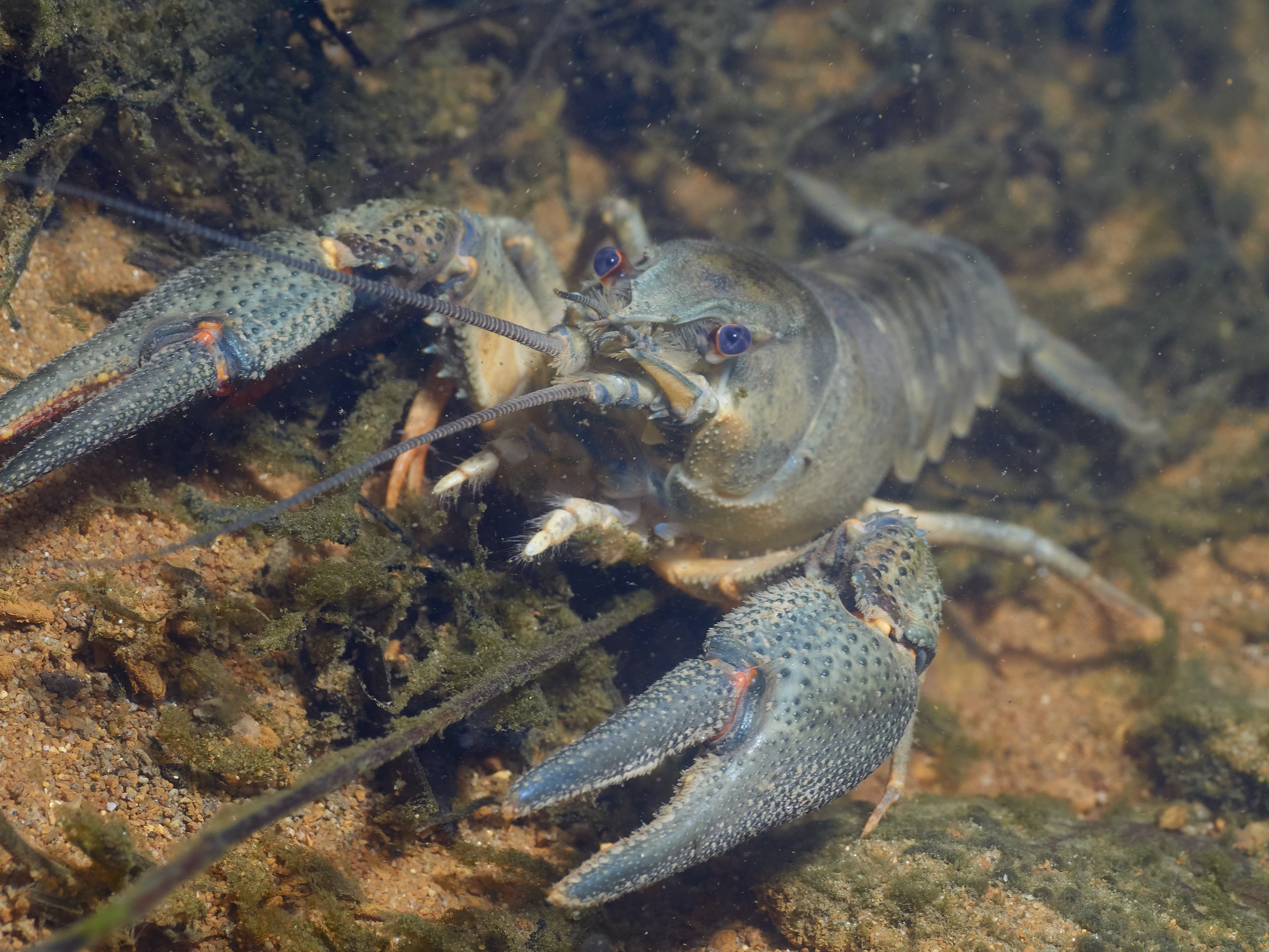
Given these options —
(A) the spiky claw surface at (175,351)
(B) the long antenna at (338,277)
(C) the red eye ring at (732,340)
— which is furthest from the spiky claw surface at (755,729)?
(A) the spiky claw surface at (175,351)

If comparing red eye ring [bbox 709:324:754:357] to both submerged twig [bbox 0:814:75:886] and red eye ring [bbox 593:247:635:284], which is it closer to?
red eye ring [bbox 593:247:635:284]

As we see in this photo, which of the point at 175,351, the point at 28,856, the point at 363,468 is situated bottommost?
the point at 28,856

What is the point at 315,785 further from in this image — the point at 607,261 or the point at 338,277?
the point at 607,261

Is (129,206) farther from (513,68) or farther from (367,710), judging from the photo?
(513,68)

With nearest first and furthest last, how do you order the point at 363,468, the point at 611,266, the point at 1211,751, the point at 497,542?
the point at 363,468, the point at 611,266, the point at 497,542, the point at 1211,751

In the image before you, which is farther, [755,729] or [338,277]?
[755,729]

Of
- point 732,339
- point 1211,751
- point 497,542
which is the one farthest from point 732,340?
point 1211,751
